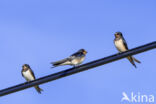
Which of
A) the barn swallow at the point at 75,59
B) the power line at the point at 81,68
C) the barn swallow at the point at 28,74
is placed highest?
the barn swallow at the point at 28,74

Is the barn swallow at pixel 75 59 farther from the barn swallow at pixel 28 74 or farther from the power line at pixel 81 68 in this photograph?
the barn swallow at pixel 28 74

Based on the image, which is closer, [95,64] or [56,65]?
[95,64]

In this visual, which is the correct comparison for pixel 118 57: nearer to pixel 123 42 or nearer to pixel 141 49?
pixel 141 49

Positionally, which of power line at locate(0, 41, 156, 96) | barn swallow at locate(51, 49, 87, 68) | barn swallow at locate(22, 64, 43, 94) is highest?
barn swallow at locate(22, 64, 43, 94)

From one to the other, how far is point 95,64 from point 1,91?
4.22ft

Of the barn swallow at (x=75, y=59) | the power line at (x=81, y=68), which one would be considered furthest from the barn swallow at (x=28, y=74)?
the power line at (x=81, y=68)

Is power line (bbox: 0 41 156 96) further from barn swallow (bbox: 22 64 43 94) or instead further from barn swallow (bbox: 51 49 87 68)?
barn swallow (bbox: 22 64 43 94)

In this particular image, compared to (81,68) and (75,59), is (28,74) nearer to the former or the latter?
(75,59)

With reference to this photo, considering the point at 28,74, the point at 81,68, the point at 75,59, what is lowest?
the point at 81,68

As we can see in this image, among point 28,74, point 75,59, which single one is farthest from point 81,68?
point 28,74

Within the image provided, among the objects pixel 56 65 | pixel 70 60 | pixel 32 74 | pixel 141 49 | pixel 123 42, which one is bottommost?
pixel 141 49

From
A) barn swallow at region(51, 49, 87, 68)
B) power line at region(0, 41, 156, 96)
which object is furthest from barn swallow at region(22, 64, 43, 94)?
power line at region(0, 41, 156, 96)

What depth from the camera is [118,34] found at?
1151 centimetres

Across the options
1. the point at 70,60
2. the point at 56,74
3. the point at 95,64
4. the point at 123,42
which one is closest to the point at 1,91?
the point at 56,74
